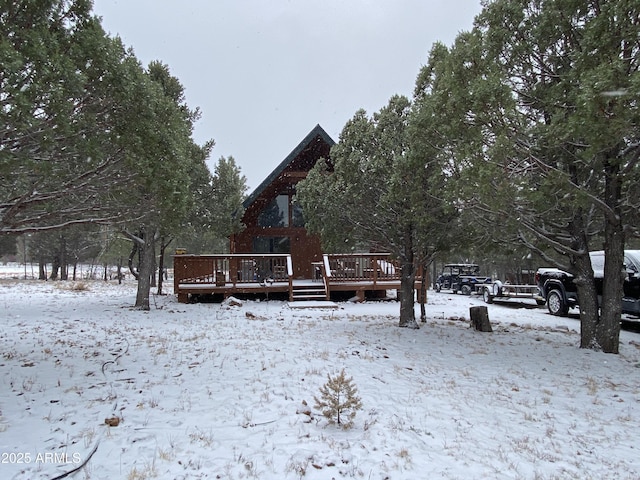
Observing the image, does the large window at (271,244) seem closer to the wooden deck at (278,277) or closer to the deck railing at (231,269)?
the deck railing at (231,269)

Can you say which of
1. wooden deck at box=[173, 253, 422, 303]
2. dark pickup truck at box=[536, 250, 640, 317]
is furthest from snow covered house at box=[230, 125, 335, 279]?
dark pickup truck at box=[536, 250, 640, 317]

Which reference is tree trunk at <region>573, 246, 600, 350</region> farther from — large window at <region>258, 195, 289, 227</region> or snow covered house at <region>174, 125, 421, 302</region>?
large window at <region>258, 195, 289, 227</region>

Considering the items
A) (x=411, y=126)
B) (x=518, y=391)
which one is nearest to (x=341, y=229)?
(x=411, y=126)

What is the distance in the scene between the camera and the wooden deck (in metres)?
13.2

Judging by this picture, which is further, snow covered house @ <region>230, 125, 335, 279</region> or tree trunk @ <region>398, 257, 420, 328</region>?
snow covered house @ <region>230, 125, 335, 279</region>

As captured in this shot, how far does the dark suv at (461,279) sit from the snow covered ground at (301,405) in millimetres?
14738

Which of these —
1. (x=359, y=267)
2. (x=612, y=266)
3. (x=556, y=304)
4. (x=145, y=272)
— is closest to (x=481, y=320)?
(x=612, y=266)

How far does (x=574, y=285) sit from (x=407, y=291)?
20.0 ft

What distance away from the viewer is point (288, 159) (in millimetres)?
15977

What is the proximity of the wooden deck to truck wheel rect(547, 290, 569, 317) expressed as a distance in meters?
4.32

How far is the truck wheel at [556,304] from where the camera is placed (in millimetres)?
11812

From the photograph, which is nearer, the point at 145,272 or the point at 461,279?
the point at 145,272

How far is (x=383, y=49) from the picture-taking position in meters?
16.4

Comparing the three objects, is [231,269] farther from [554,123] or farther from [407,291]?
[554,123]
